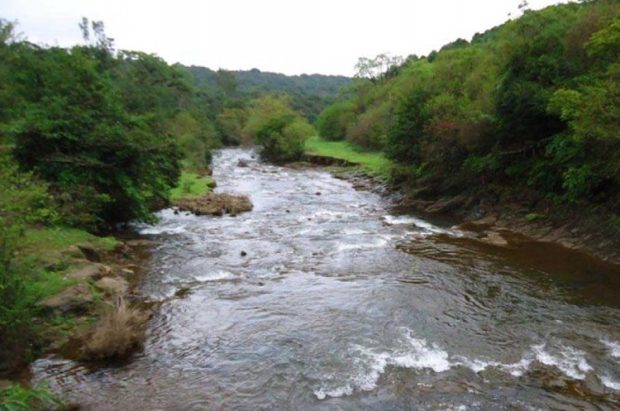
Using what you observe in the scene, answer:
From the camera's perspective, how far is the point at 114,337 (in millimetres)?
10758

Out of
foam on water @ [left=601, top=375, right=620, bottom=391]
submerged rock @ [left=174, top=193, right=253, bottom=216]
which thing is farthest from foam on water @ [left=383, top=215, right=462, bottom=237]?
foam on water @ [left=601, top=375, right=620, bottom=391]

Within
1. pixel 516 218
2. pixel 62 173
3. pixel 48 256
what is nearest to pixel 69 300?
pixel 48 256

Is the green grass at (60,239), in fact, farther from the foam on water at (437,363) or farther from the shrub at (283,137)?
the shrub at (283,137)

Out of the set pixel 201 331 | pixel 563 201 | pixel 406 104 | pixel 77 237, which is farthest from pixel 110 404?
pixel 406 104

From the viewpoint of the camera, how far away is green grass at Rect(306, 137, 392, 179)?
43469mm

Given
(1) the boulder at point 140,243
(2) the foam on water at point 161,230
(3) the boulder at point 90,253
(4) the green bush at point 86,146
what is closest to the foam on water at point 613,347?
(3) the boulder at point 90,253

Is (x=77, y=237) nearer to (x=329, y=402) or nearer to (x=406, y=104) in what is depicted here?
(x=329, y=402)

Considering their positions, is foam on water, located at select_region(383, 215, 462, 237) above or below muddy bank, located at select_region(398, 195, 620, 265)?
below

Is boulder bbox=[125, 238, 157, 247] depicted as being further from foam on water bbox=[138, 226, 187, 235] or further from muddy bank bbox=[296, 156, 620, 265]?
muddy bank bbox=[296, 156, 620, 265]

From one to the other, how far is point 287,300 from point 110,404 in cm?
652

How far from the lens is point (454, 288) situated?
1558 centimetres

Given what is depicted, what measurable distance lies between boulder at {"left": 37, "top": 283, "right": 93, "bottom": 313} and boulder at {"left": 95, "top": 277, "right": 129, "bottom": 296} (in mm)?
771

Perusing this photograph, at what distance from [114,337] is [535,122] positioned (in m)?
21.9

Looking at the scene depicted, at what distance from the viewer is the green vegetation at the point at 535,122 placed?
18.4m
